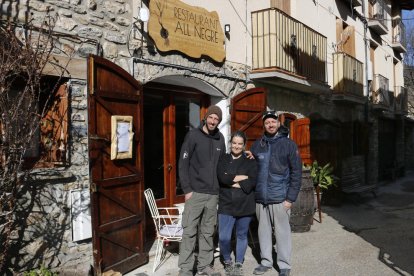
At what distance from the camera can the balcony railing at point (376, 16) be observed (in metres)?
14.3

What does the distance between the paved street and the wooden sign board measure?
2.90 m

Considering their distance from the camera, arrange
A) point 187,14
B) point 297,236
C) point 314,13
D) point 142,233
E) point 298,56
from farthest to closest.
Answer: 1. point 314,13
2. point 298,56
3. point 297,236
4. point 187,14
5. point 142,233

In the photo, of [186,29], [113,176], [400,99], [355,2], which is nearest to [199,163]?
[113,176]

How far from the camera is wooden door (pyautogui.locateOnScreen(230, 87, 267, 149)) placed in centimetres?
699

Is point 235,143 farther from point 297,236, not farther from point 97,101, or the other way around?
point 297,236

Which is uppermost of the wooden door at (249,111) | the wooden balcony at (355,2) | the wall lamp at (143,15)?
the wooden balcony at (355,2)

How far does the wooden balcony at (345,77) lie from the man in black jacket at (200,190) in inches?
307

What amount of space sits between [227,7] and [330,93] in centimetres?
511

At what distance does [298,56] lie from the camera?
8766 millimetres

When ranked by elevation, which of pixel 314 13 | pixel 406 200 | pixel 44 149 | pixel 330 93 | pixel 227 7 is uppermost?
pixel 314 13

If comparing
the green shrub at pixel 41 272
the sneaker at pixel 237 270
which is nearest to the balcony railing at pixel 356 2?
the sneaker at pixel 237 270

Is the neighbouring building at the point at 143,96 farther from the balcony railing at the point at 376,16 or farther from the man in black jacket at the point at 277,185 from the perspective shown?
the balcony railing at the point at 376,16

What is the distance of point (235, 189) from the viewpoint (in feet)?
15.0

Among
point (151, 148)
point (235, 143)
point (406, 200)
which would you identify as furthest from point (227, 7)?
point (406, 200)
